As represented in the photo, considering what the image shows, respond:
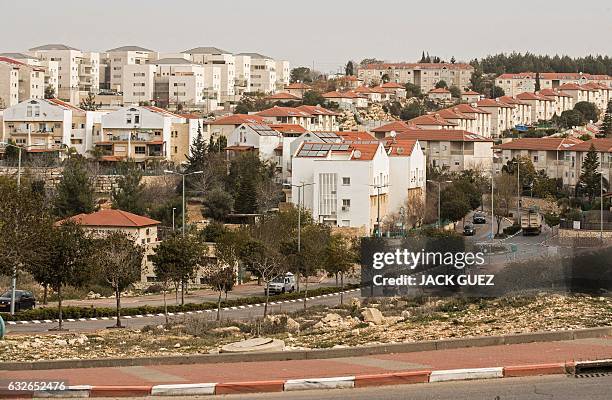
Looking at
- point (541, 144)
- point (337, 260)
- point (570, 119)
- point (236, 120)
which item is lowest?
→ point (337, 260)

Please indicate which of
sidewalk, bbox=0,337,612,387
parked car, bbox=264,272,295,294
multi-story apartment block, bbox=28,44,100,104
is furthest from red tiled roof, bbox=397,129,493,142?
sidewalk, bbox=0,337,612,387

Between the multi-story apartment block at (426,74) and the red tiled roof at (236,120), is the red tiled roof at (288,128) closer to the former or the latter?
the red tiled roof at (236,120)

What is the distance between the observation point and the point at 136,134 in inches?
2963

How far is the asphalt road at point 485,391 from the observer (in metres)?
11.8

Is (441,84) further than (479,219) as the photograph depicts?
Yes

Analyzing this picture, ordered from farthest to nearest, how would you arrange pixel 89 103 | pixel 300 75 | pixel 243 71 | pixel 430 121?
pixel 300 75, pixel 243 71, pixel 89 103, pixel 430 121

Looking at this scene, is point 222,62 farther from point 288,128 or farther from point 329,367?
point 329,367

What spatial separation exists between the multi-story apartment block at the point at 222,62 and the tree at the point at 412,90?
19345 mm

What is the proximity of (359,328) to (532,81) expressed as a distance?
456ft

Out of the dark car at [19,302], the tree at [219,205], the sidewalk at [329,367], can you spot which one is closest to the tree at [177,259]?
the dark car at [19,302]

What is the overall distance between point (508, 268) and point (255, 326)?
4740mm

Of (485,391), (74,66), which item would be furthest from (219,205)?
(74,66)

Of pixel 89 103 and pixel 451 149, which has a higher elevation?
pixel 89 103

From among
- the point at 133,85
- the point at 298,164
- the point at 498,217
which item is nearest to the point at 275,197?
the point at 298,164
